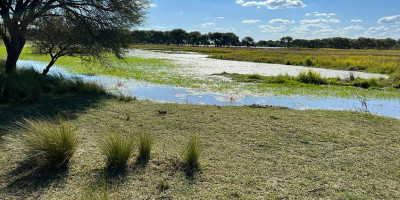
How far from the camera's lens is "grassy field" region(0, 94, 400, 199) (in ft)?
11.3

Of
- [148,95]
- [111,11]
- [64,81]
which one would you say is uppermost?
[111,11]

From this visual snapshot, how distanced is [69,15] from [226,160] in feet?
35.7

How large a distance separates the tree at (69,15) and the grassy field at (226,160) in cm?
490

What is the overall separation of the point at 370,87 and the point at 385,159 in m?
13.6

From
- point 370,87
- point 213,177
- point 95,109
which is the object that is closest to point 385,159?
point 213,177

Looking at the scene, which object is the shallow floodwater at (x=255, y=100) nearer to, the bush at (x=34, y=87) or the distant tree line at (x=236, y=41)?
the bush at (x=34, y=87)

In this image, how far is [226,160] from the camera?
4.47m

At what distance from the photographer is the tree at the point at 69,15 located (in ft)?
36.3

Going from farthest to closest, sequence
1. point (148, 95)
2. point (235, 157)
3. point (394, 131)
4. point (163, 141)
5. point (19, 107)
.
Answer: point (148, 95) → point (19, 107) → point (394, 131) → point (163, 141) → point (235, 157)

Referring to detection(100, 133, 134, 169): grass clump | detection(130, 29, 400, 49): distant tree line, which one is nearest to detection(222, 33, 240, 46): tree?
detection(130, 29, 400, 49): distant tree line

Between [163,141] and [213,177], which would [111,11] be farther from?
[213,177]

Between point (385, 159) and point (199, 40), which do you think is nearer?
point (385, 159)

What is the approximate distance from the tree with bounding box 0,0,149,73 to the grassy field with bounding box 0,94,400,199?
4.90 m

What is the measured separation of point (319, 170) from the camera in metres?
4.16
